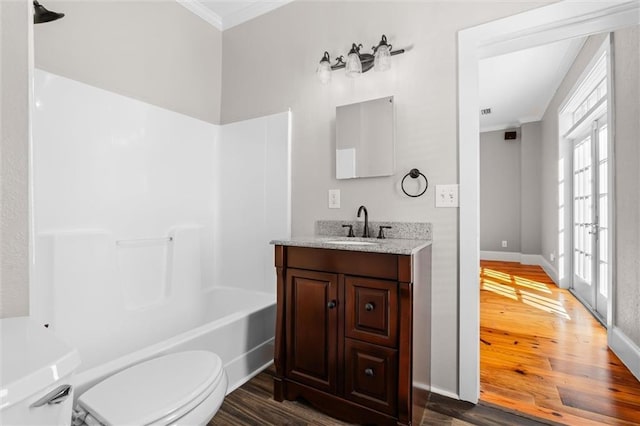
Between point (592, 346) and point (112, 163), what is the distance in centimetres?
355

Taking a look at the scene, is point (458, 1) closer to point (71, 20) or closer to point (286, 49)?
point (286, 49)

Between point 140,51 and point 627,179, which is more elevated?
point 140,51

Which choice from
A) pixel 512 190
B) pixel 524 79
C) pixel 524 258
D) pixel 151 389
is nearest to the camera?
pixel 151 389

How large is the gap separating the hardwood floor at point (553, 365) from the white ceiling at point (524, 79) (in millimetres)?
2427

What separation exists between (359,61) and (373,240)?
3.56 ft

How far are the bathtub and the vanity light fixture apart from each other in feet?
5.13

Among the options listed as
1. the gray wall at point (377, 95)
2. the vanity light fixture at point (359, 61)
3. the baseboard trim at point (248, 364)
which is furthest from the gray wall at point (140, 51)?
the baseboard trim at point (248, 364)

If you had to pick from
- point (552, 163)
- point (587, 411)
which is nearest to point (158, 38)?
point (587, 411)

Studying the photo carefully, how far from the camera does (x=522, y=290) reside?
3.76m

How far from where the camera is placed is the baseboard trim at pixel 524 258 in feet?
14.8

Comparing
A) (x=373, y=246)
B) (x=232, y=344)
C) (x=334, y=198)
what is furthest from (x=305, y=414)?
(x=334, y=198)

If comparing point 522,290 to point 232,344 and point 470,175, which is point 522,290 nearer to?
point 470,175

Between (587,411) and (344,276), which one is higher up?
(344,276)

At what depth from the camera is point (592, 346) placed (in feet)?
7.39
